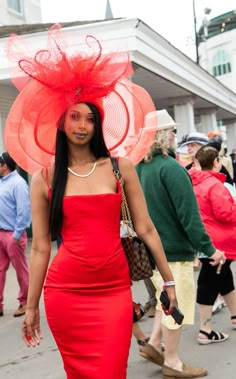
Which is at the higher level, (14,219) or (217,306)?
(14,219)

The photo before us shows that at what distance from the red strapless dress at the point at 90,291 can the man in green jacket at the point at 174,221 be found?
4.17 ft

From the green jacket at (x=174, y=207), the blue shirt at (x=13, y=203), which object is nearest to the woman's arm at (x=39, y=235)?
the green jacket at (x=174, y=207)

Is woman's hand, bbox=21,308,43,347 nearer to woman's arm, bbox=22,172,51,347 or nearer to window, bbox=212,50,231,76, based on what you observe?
woman's arm, bbox=22,172,51,347

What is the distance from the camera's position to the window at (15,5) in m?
23.6

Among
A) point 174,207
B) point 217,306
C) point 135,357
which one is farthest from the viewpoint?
point 217,306

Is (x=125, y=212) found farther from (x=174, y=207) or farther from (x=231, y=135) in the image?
(x=231, y=135)

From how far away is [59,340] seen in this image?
282cm

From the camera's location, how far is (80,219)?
8.98ft

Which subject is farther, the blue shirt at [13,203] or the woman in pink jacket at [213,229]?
the blue shirt at [13,203]

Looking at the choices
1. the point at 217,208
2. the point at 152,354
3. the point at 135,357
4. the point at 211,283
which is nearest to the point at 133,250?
the point at 152,354

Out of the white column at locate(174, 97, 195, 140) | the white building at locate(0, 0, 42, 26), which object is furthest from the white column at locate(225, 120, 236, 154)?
the white column at locate(174, 97, 195, 140)

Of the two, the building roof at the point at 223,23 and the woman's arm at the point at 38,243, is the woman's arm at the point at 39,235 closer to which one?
the woman's arm at the point at 38,243

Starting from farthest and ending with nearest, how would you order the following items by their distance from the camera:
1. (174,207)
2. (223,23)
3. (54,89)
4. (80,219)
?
A: (223,23), (174,207), (54,89), (80,219)

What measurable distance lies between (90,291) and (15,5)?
23242 mm
